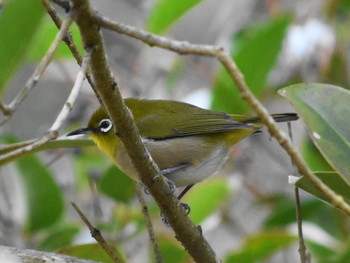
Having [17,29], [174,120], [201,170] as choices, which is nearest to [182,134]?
[174,120]

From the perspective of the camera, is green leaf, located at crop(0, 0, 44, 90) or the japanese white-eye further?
the japanese white-eye

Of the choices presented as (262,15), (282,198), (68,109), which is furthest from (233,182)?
(262,15)

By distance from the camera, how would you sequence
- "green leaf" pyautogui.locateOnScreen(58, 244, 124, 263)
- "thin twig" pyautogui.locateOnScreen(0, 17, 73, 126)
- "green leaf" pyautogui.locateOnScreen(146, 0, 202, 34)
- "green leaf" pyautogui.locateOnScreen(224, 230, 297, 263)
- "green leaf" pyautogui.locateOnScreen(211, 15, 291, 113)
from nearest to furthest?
1. "thin twig" pyautogui.locateOnScreen(0, 17, 73, 126)
2. "green leaf" pyautogui.locateOnScreen(58, 244, 124, 263)
3. "green leaf" pyautogui.locateOnScreen(224, 230, 297, 263)
4. "green leaf" pyautogui.locateOnScreen(211, 15, 291, 113)
5. "green leaf" pyautogui.locateOnScreen(146, 0, 202, 34)

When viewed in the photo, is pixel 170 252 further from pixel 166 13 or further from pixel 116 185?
pixel 166 13

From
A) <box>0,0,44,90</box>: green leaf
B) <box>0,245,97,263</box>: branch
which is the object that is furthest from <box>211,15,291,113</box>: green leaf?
<box>0,245,97,263</box>: branch

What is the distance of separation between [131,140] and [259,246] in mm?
1029

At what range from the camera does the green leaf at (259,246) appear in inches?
91.0

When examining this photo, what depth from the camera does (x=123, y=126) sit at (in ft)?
4.52

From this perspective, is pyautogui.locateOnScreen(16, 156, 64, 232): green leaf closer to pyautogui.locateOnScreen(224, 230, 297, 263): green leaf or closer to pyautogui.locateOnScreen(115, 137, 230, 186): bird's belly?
pyautogui.locateOnScreen(115, 137, 230, 186): bird's belly

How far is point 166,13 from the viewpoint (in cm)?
279

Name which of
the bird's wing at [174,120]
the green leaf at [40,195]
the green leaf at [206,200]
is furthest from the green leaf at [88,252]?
the green leaf at [206,200]

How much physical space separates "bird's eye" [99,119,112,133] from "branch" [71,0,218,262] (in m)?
0.71

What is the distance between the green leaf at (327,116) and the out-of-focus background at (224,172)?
535mm

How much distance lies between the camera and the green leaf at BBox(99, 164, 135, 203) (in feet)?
7.94
